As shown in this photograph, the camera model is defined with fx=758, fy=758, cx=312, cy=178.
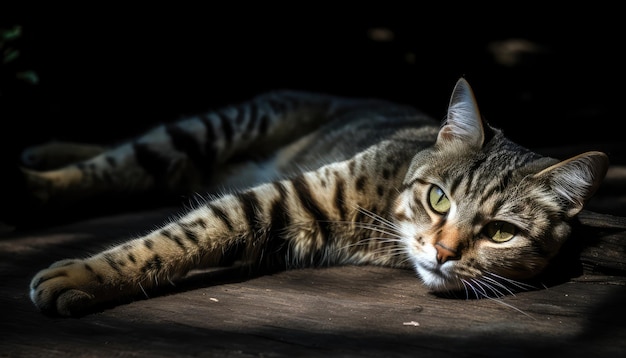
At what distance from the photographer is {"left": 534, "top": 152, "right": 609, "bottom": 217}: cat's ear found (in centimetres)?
248

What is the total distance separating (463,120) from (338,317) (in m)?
1.02

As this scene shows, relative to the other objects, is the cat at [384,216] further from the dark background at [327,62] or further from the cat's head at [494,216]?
the dark background at [327,62]

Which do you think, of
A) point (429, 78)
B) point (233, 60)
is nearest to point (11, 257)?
point (233, 60)

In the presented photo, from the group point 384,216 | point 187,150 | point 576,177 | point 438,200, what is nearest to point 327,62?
point 187,150

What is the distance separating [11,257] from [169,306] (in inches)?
36.6

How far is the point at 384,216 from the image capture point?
297 centimetres

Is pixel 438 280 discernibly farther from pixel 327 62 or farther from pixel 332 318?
pixel 327 62

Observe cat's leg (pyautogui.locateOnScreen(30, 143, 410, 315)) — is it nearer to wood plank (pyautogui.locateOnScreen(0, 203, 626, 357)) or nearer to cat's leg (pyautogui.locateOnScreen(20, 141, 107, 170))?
wood plank (pyautogui.locateOnScreen(0, 203, 626, 357))

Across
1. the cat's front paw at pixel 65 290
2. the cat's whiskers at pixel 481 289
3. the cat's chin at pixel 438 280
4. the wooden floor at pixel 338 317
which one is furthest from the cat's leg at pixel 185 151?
the cat's whiskers at pixel 481 289

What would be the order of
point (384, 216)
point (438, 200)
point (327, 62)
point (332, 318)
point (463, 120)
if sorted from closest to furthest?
1. point (332, 318)
2. point (438, 200)
3. point (463, 120)
4. point (384, 216)
5. point (327, 62)

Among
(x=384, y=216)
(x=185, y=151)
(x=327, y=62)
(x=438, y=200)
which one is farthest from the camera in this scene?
(x=327, y=62)

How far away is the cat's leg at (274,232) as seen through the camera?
98.0 inches

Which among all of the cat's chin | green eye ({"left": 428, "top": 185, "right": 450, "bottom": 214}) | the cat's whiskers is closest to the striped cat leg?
green eye ({"left": 428, "top": 185, "right": 450, "bottom": 214})

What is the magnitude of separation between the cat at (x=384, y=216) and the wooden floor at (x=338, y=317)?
0.08 m
